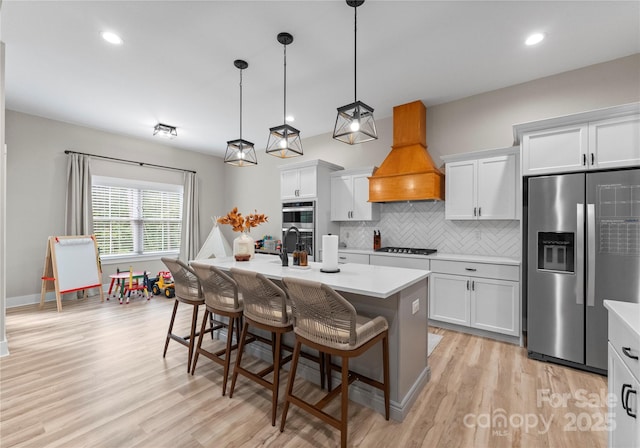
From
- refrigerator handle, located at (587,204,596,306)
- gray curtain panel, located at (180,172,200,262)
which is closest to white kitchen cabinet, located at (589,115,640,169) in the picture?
refrigerator handle, located at (587,204,596,306)

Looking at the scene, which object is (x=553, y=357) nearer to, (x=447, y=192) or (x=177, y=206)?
(x=447, y=192)

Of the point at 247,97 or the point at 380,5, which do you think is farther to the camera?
the point at 247,97

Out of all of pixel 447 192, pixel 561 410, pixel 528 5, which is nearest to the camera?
pixel 561 410

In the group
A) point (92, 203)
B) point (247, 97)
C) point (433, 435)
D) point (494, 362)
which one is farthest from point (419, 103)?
point (92, 203)

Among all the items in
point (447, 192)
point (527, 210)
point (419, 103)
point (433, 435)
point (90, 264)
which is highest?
point (419, 103)

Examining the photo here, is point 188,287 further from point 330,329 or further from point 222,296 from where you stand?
point 330,329

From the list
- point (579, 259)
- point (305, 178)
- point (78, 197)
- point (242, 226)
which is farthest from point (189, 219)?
point (579, 259)

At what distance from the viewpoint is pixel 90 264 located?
4832mm

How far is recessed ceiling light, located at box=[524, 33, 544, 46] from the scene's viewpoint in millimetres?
2672

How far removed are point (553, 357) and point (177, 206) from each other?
6836 millimetres

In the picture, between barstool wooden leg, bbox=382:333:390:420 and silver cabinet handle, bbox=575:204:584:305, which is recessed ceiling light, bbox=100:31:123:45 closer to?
barstool wooden leg, bbox=382:333:390:420

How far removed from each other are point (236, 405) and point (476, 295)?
2.79 metres

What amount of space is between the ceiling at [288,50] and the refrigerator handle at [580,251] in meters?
1.65

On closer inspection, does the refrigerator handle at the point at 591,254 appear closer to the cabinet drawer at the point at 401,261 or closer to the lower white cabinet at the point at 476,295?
the lower white cabinet at the point at 476,295
